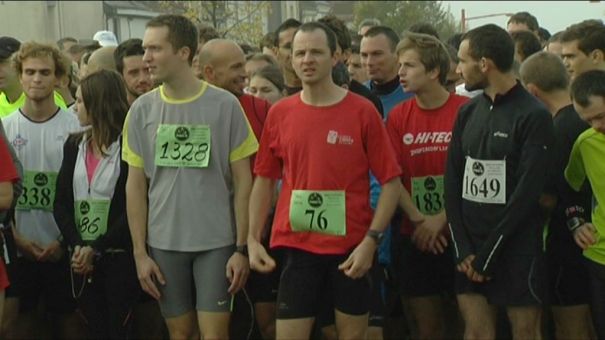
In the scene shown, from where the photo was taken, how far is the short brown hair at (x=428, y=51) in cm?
739

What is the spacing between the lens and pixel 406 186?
7.34m

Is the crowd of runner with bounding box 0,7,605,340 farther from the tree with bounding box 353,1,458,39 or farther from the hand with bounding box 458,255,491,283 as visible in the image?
the tree with bounding box 353,1,458,39

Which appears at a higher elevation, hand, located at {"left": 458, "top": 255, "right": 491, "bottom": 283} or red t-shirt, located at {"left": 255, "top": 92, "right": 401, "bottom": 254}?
red t-shirt, located at {"left": 255, "top": 92, "right": 401, "bottom": 254}

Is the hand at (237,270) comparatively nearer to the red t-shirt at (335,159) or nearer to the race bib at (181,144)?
the red t-shirt at (335,159)

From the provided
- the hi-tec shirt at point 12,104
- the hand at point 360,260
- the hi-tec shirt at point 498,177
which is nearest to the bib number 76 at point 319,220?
the hand at point 360,260

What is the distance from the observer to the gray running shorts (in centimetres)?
657

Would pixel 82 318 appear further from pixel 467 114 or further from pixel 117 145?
pixel 467 114

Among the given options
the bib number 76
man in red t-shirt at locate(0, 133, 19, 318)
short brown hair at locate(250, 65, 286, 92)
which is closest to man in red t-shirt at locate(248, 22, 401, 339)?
the bib number 76

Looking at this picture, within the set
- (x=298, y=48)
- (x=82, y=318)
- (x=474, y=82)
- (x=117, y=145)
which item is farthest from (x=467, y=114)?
(x=82, y=318)

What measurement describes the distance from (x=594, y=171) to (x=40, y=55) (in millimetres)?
3975

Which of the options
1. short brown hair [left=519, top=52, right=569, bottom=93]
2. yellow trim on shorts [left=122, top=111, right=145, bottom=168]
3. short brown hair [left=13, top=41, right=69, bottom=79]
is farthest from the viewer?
short brown hair [left=13, top=41, right=69, bottom=79]

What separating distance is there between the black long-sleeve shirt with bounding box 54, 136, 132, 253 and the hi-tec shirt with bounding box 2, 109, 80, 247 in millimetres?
321

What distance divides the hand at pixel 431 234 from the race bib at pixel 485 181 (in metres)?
0.42

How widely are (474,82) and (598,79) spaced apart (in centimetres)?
76
